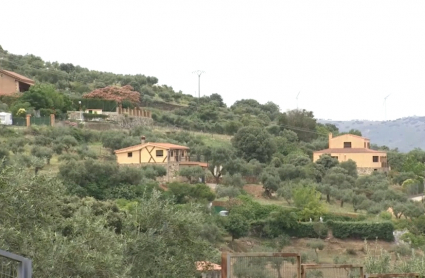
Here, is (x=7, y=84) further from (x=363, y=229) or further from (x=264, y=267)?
(x=264, y=267)

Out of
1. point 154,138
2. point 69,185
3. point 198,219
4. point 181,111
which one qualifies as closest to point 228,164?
point 154,138

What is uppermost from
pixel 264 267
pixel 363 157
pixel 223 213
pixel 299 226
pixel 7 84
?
pixel 7 84

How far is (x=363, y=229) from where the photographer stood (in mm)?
51031

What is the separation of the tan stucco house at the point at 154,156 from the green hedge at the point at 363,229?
13.1m

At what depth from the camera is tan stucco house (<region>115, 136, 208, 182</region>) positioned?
59969 mm

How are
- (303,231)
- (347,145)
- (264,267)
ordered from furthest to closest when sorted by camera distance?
(347,145), (303,231), (264,267)

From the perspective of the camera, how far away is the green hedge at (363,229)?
5075 cm

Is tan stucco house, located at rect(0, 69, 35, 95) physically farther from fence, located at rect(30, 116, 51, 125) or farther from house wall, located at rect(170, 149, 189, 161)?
house wall, located at rect(170, 149, 189, 161)

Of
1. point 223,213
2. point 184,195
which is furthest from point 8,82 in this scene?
point 223,213

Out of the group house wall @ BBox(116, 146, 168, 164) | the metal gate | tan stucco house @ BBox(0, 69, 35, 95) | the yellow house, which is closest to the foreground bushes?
house wall @ BBox(116, 146, 168, 164)

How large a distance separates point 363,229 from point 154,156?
647 inches

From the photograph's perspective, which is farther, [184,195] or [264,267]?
[184,195]

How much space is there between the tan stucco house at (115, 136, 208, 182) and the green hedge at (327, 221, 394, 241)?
13064mm

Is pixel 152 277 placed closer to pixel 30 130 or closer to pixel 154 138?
pixel 30 130
